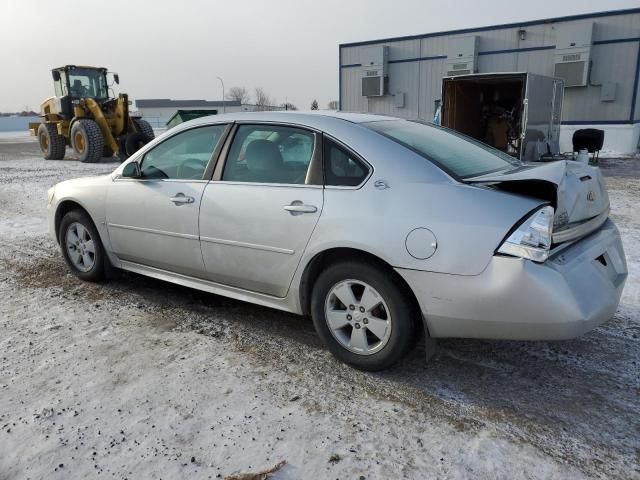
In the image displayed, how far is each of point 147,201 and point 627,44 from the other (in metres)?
18.3

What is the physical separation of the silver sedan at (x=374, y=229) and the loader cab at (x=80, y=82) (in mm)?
15579

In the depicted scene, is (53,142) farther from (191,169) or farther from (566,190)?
(566,190)

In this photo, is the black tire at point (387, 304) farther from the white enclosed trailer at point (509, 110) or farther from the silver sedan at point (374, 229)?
the white enclosed trailer at point (509, 110)

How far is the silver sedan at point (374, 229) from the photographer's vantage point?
8.58 ft

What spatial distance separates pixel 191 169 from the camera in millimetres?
3912

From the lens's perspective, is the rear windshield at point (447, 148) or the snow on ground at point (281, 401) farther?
the rear windshield at point (447, 148)

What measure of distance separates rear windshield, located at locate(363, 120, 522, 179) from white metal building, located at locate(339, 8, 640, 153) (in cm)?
1429

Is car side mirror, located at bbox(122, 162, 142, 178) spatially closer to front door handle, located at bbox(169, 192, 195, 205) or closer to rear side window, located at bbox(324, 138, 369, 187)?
front door handle, located at bbox(169, 192, 195, 205)

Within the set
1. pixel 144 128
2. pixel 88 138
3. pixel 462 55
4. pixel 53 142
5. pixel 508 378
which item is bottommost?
pixel 508 378

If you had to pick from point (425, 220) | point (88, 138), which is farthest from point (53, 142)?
point (425, 220)

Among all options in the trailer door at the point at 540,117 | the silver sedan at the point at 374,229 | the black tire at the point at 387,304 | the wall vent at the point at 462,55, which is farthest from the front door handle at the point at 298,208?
Result: the wall vent at the point at 462,55

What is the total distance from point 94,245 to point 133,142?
12.3 m

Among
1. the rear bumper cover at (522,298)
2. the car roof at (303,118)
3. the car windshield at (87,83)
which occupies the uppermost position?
the car windshield at (87,83)

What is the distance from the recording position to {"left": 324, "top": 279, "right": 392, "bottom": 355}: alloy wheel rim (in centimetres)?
299
